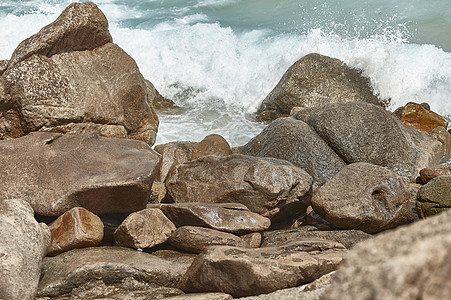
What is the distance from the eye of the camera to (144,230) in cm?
452

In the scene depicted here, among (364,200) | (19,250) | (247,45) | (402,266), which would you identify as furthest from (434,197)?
(247,45)

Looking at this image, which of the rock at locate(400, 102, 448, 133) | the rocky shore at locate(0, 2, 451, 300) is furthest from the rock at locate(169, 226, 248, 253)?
the rock at locate(400, 102, 448, 133)

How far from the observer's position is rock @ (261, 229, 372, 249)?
4949 millimetres

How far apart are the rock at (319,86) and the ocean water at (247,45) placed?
0.47 meters

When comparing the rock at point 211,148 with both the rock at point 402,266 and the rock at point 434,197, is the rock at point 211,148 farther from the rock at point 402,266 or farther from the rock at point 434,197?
the rock at point 402,266

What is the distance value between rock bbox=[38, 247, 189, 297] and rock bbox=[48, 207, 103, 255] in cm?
9

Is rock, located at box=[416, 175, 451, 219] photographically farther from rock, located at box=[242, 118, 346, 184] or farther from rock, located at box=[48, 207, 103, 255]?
rock, located at box=[48, 207, 103, 255]

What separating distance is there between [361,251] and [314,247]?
2619 mm

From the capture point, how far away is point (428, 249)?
1190 mm

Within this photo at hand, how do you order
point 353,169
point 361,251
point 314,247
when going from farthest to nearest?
point 353,169 < point 314,247 < point 361,251

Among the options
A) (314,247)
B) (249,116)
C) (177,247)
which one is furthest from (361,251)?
(249,116)

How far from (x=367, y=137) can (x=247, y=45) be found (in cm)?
915

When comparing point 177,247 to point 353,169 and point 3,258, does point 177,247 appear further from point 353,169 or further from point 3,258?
point 353,169

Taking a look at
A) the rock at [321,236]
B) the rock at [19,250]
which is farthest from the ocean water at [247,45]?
the rock at [19,250]
